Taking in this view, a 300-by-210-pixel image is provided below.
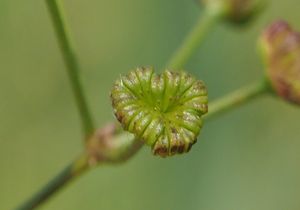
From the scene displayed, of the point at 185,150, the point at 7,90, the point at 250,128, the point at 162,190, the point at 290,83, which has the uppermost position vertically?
the point at 7,90

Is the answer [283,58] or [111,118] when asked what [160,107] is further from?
[111,118]

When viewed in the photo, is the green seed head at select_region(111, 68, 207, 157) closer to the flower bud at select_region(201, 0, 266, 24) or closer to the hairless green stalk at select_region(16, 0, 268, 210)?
the hairless green stalk at select_region(16, 0, 268, 210)

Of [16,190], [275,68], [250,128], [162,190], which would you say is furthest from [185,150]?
[250,128]

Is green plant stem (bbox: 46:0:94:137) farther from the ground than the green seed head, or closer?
farther from the ground

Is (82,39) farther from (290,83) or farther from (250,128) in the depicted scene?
(290,83)

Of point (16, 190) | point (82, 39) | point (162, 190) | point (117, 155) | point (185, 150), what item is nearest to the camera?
point (185, 150)

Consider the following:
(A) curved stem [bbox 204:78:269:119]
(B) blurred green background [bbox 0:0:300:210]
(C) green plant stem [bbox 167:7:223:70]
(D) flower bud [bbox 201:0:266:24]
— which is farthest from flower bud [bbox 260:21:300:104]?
(B) blurred green background [bbox 0:0:300:210]
